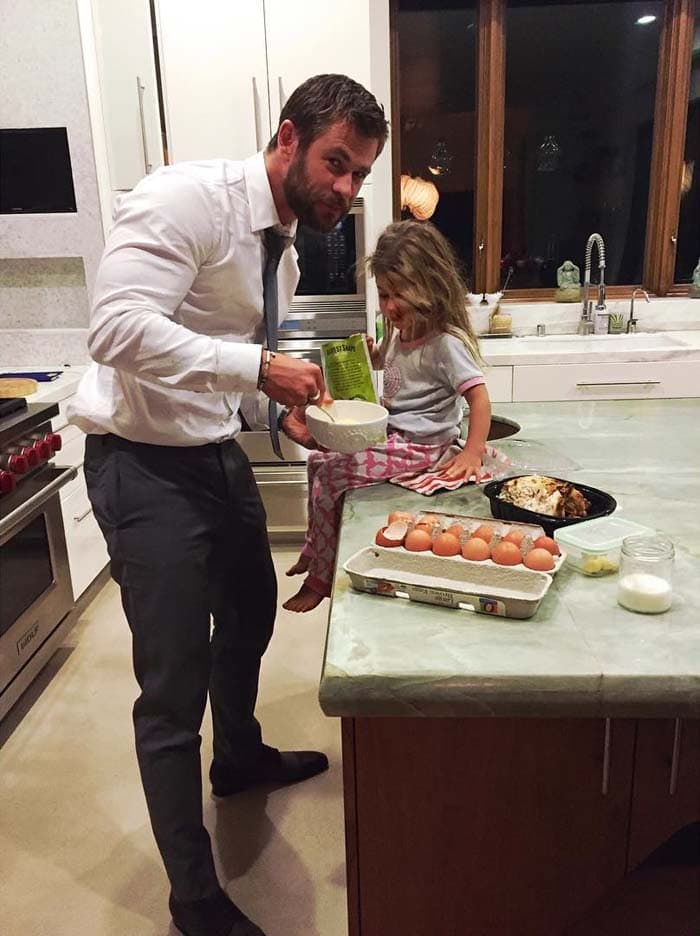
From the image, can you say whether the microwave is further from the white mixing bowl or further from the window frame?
the white mixing bowl

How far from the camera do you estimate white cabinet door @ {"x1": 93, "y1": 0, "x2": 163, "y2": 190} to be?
2.93 m

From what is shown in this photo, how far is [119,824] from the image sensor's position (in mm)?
1858

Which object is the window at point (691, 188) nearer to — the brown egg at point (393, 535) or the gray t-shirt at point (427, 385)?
the gray t-shirt at point (427, 385)

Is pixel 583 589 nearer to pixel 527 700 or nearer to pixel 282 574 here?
pixel 527 700

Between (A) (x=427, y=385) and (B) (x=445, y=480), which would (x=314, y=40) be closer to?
(A) (x=427, y=385)

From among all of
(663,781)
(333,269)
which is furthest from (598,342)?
(663,781)

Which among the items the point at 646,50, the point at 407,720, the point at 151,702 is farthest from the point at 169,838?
the point at 646,50

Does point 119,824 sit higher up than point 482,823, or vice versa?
point 482,823

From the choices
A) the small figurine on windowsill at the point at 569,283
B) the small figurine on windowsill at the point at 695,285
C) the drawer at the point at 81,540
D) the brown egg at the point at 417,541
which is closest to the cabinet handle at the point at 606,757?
the brown egg at the point at 417,541

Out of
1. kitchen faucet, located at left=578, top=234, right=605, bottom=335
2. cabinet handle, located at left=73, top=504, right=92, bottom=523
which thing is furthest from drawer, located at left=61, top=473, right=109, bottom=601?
kitchen faucet, located at left=578, top=234, right=605, bottom=335

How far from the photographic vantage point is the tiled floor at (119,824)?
1612 millimetres

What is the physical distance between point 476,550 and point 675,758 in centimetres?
38

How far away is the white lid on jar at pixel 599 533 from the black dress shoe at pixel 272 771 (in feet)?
3.61

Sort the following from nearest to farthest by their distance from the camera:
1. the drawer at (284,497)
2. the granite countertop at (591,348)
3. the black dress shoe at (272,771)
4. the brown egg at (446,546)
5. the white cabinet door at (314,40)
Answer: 1. the brown egg at (446,546)
2. the black dress shoe at (272,771)
3. the white cabinet door at (314,40)
4. the granite countertop at (591,348)
5. the drawer at (284,497)
